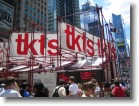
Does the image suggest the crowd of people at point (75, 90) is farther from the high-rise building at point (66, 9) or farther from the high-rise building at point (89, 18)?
the high-rise building at point (66, 9)

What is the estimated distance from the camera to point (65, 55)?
14.4ft

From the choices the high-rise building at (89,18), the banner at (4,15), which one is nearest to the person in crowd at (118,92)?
the high-rise building at (89,18)

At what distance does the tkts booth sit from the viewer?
124 inches

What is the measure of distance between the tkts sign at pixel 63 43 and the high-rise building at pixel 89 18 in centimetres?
31

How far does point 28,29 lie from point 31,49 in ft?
2.18

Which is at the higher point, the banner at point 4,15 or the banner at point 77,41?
the banner at point 4,15

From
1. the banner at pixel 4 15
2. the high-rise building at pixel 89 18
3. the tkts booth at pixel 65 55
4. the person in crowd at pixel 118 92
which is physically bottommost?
the person in crowd at pixel 118 92

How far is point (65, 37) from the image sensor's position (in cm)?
389

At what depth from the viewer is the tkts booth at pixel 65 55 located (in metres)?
3.14

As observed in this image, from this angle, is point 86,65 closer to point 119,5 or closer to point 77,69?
point 77,69

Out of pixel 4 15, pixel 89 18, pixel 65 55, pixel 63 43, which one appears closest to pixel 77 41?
pixel 63 43

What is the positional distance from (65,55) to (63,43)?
56 cm

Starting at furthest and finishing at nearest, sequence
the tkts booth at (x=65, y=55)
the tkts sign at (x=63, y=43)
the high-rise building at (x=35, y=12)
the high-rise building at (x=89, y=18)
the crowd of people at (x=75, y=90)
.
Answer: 1. the high-rise building at (x=35, y=12)
2. the tkts sign at (x=63, y=43)
3. the tkts booth at (x=65, y=55)
4. the high-rise building at (x=89, y=18)
5. the crowd of people at (x=75, y=90)

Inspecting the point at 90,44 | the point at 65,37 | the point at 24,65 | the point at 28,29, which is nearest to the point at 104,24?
the point at 65,37
